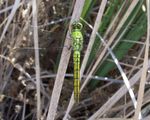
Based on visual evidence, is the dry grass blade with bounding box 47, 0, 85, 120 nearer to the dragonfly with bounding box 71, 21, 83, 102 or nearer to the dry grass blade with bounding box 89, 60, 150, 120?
the dragonfly with bounding box 71, 21, 83, 102

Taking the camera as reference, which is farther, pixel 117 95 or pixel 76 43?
pixel 117 95

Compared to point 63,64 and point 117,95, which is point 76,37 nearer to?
point 63,64

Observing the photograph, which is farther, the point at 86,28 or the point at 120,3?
the point at 86,28

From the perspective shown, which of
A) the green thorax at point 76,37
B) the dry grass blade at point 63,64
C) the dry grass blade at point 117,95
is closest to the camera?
the dry grass blade at point 63,64

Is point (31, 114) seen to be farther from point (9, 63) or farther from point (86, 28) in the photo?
point (86, 28)

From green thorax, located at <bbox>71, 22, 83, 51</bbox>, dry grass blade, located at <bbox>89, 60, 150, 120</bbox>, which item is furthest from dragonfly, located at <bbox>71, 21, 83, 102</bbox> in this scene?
dry grass blade, located at <bbox>89, 60, 150, 120</bbox>

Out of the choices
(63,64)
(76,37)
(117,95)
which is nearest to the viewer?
(63,64)

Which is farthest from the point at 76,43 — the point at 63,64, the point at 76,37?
the point at 63,64

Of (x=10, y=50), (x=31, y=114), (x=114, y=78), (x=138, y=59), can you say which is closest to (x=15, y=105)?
(x=31, y=114)

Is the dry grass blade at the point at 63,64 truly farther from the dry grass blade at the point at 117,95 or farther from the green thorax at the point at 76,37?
the dry grass blade at the point at 117,95

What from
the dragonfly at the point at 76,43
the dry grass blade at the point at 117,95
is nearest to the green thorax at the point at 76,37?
the dragonfly at the point at 76,43

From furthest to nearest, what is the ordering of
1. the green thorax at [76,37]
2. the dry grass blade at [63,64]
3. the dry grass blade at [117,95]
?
the dry grass blade at [117,95], the green thorax at [76,37], the dry grass blade at [63,64]
